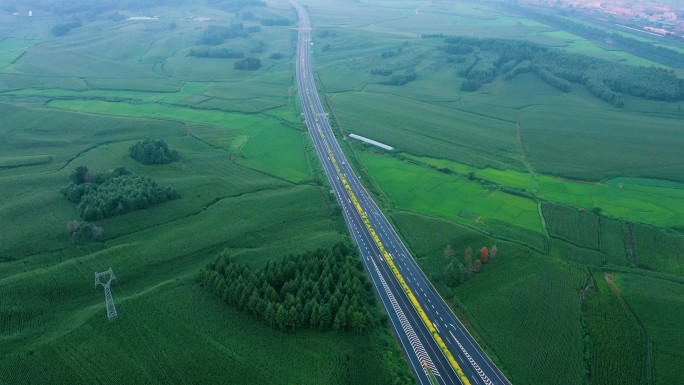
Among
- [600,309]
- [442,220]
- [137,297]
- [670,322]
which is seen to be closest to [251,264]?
[137,297]

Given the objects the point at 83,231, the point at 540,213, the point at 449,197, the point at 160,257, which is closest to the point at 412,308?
the point at 449,197

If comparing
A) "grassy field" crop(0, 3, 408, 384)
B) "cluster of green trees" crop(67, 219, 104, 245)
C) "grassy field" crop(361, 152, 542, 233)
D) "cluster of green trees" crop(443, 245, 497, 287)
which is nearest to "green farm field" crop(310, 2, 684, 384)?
"grassy field" crop(361, 152, 542, 233)

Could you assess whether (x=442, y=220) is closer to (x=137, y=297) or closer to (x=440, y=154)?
(x=440, y=154)

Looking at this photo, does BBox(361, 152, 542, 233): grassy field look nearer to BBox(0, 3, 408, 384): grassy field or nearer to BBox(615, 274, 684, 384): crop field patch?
BBox(0, 3, 408, 384): grassy field

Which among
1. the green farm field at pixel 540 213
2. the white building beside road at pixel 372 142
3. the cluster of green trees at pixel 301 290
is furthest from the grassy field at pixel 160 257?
the green farm field at pixel 540 213

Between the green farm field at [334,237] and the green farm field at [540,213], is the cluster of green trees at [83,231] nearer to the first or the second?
the green farm field at [334,237]

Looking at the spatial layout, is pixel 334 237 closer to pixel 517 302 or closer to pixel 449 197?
pixel 449 197
